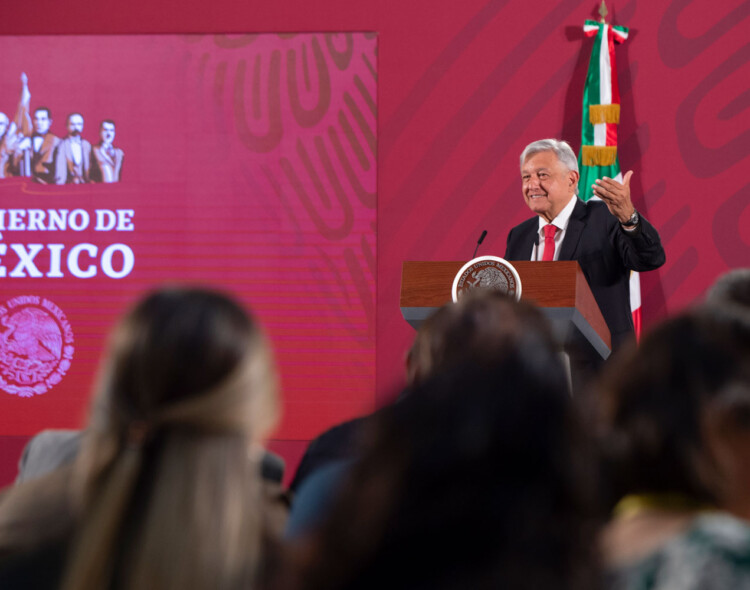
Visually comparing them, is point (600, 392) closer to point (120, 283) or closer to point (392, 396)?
point (392, 396)

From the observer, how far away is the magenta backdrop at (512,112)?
4.68 metres

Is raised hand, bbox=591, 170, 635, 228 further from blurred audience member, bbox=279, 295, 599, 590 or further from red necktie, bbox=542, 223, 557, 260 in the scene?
blurred audience member, bbox=279, 295, 599, 590

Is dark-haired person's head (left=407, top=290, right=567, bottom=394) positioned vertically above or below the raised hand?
below

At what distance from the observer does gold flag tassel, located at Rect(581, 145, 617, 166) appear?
4535mm

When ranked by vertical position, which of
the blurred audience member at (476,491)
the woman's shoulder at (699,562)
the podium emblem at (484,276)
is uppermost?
the podium emblem at (484,276)

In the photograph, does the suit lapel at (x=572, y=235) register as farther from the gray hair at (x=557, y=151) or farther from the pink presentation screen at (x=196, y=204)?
the pink presentation screen at (x=196, y=204)

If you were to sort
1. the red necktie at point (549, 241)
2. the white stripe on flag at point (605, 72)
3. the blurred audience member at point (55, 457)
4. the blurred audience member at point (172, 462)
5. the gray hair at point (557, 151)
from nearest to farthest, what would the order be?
the blurred audience member at point (172, 462), the blurred audience member at point (55, 457), the red necktie at point (549, 241), the gray hair at point (557, 151), the white stripe on flag at point (605, 72)

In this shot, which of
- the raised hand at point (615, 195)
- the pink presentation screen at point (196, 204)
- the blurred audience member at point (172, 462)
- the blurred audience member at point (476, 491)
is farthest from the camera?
the pink presentation screen at point (196, 204)

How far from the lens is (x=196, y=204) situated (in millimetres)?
4914

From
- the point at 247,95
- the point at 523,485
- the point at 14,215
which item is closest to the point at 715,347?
the point at 523,485

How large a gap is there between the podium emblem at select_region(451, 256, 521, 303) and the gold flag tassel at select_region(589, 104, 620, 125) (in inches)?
82.5

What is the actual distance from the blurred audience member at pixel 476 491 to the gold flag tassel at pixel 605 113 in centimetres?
413

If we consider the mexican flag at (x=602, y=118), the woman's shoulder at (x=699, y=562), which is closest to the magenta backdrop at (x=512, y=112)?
the mexican flag at (x=602, y=118)

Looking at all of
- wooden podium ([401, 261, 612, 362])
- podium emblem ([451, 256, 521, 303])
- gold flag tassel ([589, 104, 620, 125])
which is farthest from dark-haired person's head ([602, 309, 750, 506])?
gold flag tassel ([589, 104, 620, 125])
